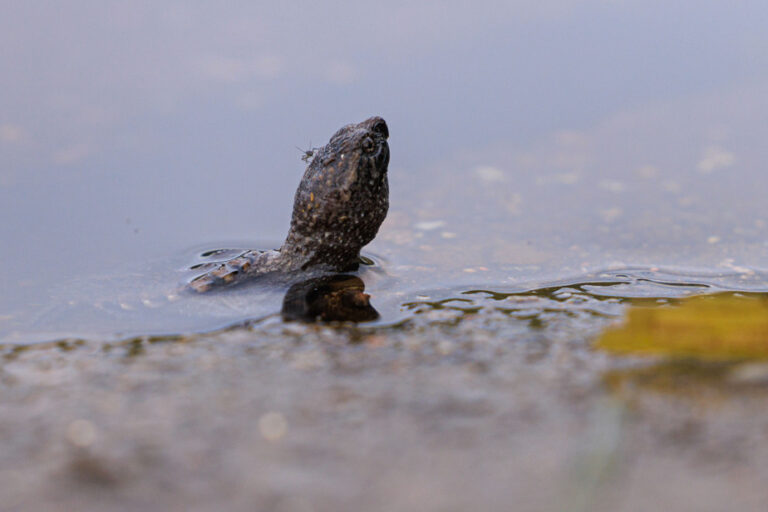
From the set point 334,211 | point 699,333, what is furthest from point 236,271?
point 699,333

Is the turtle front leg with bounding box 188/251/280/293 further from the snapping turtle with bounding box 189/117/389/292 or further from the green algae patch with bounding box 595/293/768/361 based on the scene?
the green algae patch with bounding box 595/293/768/361

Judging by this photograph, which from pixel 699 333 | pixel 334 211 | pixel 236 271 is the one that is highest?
pixel 334 211

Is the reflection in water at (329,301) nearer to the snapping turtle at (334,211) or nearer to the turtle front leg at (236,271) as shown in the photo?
the snapping turtle at (334,211)

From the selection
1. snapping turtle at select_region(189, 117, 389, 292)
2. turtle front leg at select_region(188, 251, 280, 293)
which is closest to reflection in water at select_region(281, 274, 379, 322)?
snapping turtle at select_region(189, 117, 389, 292)

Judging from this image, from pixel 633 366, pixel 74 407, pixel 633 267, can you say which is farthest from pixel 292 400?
pixel 633 267

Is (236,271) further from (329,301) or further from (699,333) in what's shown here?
(699,333)

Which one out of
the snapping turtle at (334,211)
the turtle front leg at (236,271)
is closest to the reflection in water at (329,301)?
the snapping turtle at (334,211)

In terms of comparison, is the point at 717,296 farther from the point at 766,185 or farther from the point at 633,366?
the point at 766,185
